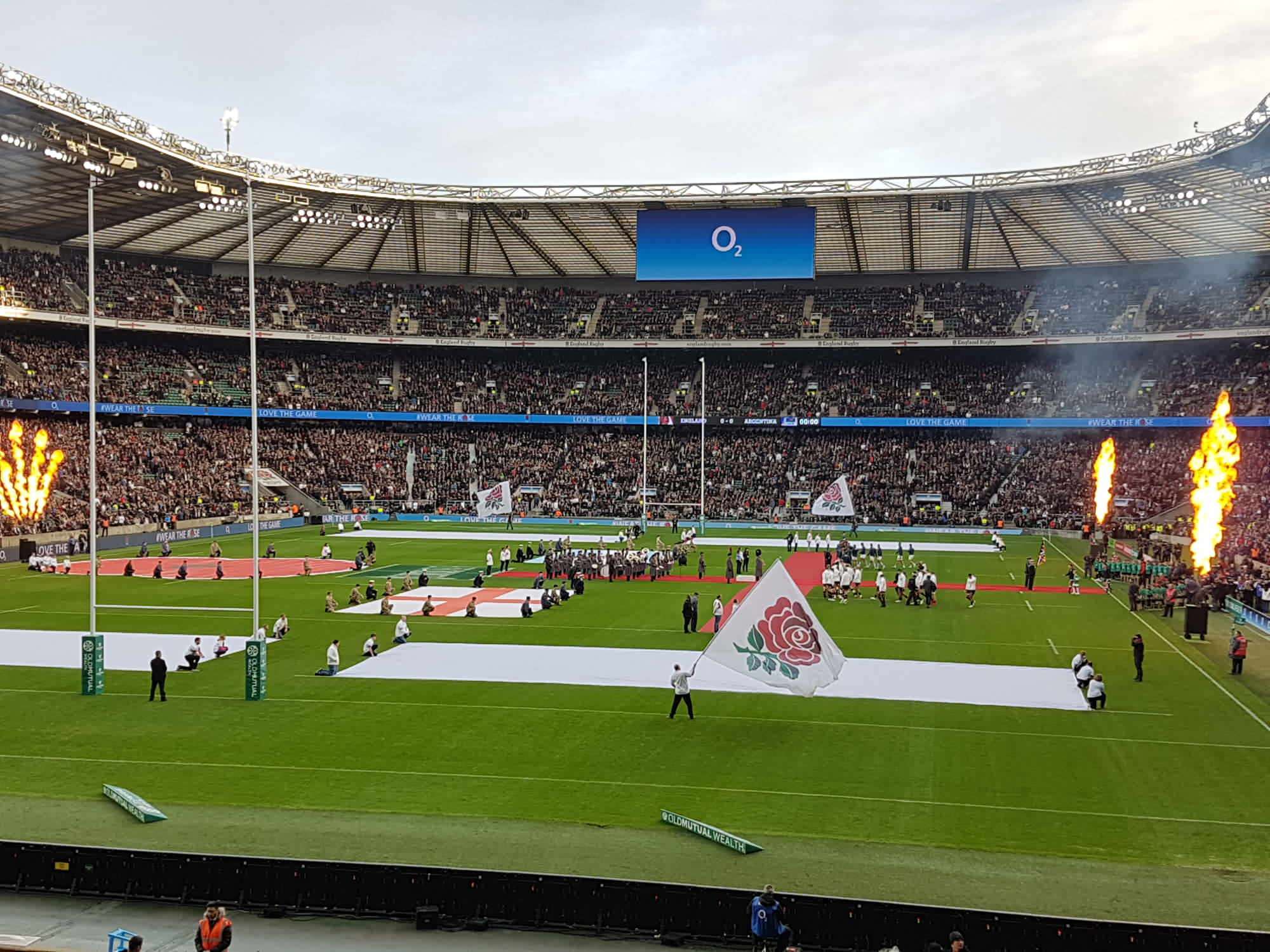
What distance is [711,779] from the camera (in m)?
19.2

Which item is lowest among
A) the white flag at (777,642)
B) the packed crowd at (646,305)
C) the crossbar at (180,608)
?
the crossbar at (180,608)

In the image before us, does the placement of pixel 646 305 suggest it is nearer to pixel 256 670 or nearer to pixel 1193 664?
pixel 1193 664

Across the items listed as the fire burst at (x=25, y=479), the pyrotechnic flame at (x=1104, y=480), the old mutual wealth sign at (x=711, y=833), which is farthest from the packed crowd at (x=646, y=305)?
the old mutual wealth sign at (x=711, y=833)

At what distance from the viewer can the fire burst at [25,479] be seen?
56.5 m

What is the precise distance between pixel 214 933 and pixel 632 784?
28.6ft

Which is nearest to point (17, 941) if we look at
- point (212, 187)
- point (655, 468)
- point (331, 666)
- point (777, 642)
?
point (777, 642)

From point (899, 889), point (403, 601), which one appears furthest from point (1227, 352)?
point (899, 889)

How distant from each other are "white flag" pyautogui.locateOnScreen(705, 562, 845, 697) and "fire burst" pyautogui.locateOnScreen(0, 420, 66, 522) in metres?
45.4

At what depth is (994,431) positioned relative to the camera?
267 feet

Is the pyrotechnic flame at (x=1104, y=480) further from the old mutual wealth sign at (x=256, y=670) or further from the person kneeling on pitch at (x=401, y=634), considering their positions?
the old mutual wealth sign at (x=256, y=670)

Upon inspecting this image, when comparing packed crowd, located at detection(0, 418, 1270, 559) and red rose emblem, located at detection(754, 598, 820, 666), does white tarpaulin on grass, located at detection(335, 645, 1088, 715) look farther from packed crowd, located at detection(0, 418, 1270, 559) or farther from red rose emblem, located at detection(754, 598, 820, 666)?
packed crowd, located at detection(0, 418, 1270, 559)

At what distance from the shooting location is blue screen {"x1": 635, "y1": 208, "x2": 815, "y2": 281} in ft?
225

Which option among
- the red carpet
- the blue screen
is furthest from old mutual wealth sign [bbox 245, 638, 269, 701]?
the blue screen

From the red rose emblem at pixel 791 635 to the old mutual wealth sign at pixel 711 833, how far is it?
222 inches
